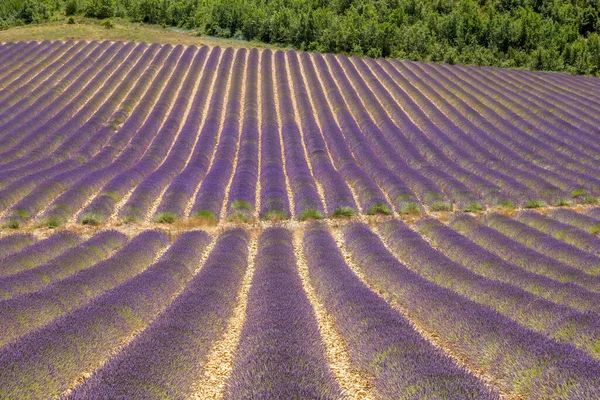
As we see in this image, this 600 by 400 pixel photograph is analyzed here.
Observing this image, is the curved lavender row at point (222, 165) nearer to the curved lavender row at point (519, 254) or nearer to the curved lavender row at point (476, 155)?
the curved lavender row at point (519, 254)

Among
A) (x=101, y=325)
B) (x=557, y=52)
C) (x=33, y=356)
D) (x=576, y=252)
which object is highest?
(x=33, y=356)

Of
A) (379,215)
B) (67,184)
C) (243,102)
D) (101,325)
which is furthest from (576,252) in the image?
(243,102)

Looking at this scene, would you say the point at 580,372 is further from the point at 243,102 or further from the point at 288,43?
the point at 288,43

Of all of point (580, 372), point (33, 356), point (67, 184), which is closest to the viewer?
point (580, 372)

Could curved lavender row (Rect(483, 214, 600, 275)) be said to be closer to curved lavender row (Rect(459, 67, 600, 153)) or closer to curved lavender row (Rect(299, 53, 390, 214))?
curved lavender row (Rect(299, 53, 390, 214))

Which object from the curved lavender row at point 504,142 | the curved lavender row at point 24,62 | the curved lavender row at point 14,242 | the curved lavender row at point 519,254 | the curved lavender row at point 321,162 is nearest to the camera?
the curved lavender row at point 519,254

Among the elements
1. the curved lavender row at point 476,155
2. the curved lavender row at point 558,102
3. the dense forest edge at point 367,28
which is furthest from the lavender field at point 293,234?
the dense forest edge at point 367,28
